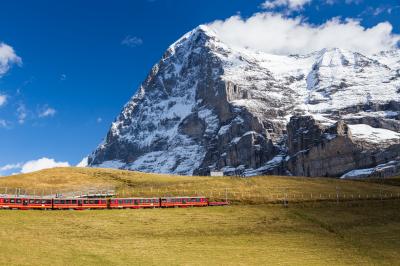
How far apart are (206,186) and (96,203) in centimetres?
3890

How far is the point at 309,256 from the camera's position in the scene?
6034 centimetres

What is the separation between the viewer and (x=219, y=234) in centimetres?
6944

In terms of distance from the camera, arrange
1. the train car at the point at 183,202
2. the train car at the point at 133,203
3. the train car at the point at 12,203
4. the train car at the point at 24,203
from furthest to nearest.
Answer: the train car at the point at 183,202 → the train car at the point at 133,203 → the train car at the point at 24,203 → the train car at the point at 12,203

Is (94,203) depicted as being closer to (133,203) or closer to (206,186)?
(133,203)

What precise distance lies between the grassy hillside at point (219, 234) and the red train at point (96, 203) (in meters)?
2.95

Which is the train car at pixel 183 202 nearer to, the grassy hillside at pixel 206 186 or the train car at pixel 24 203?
the grassy hillside at pixel 206 186

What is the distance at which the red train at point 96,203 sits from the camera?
3099 inches

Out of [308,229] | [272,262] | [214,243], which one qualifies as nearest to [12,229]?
[214,243]

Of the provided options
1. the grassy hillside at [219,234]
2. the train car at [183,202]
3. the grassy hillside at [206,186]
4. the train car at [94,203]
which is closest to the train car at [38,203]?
the grassy hillside at [219,234]

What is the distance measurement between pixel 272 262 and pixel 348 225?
26949mm

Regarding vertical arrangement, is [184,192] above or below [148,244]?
above

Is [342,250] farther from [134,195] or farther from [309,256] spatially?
[134,195]

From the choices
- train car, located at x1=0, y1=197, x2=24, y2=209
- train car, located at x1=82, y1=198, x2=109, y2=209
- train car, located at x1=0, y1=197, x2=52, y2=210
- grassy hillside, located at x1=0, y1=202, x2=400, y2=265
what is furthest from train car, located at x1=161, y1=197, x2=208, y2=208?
train car, located at x1=0, y1=197, x2=24, y2=209

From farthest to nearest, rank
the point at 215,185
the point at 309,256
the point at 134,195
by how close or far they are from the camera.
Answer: the point at 215,185
the point at 134,195
the point at 309,256
